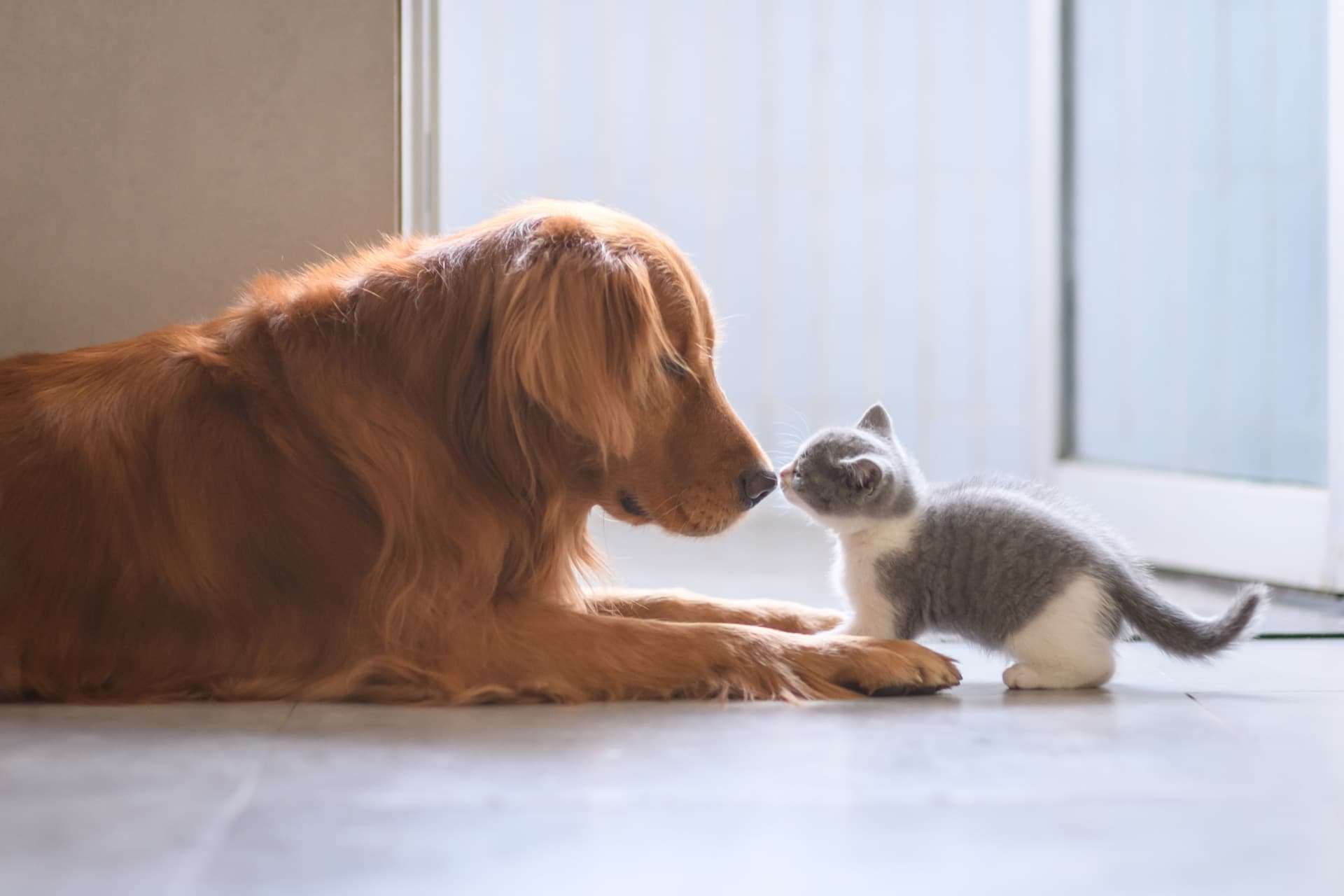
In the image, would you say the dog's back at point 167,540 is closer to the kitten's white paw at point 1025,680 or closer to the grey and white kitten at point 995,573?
the grey and white kitten at point 995,573

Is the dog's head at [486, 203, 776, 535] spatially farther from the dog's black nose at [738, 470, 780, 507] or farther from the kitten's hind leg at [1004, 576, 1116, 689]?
the kitten's hind leg at [1004, 576, 1116, 689]

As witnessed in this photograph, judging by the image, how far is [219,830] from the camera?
1.09 metres

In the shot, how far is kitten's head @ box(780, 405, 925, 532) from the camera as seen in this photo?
167 centimetres

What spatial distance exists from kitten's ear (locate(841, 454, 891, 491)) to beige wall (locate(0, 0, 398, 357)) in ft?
3.19

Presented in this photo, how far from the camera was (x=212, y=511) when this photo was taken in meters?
1.56

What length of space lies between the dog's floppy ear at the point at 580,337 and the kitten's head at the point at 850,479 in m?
0.26

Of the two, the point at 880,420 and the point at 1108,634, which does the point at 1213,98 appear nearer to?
the point at 880,420

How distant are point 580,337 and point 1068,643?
2.23ft

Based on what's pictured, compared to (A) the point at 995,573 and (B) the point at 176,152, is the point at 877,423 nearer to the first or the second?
(A) the point at 995,573

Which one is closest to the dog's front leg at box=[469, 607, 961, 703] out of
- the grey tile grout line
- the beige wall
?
the grey tile grout line

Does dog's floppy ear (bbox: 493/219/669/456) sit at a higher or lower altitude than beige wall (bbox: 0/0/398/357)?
lower

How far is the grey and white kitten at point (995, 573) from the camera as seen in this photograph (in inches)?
62.9

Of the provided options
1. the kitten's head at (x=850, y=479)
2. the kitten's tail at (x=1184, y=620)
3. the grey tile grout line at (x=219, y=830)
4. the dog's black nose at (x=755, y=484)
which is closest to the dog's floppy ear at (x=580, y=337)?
the dog's black nose at (x=755, y=484)

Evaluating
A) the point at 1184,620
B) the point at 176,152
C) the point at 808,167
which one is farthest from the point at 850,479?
the point at 808,167
